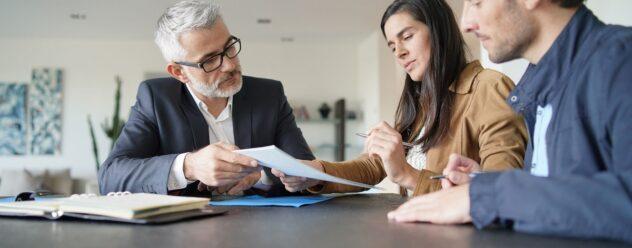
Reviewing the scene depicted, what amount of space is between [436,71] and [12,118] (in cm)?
755

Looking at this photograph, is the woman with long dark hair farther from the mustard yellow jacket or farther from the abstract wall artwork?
the abstract wall artwork

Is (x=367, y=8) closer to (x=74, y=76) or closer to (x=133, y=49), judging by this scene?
(x=133, y=49)

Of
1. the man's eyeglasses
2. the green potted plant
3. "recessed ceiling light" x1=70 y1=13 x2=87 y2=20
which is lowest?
the green potted plant

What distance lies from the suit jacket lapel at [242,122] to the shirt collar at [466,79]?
74 centimetres

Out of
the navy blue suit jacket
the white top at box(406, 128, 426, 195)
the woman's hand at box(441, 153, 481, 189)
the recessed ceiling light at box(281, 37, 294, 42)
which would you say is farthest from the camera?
the recessed ceiling light at box(281, 37, 294, 42)

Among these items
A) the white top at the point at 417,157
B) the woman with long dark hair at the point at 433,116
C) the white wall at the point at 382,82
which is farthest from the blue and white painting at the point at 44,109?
the white top at the point at 417,157

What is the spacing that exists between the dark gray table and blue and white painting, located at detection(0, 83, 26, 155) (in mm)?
7481

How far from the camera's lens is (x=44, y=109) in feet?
25.4

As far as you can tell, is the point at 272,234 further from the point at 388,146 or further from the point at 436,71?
the point at 436,71

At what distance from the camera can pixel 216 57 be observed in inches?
76.7

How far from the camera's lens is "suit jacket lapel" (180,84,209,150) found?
6.20 ft

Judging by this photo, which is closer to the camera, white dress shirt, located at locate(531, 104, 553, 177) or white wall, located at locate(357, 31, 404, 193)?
white dress shirt, located at locate(531, 104, 553, 177)

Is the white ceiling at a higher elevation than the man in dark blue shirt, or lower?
higher

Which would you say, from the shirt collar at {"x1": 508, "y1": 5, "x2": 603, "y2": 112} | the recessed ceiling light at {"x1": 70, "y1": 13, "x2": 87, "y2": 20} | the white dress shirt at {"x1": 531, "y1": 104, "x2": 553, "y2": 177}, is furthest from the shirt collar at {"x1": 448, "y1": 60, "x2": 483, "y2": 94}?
the recessed ceiling light at {"x1": 70, "y1": 13, "x2": 87, "y2": 20}
